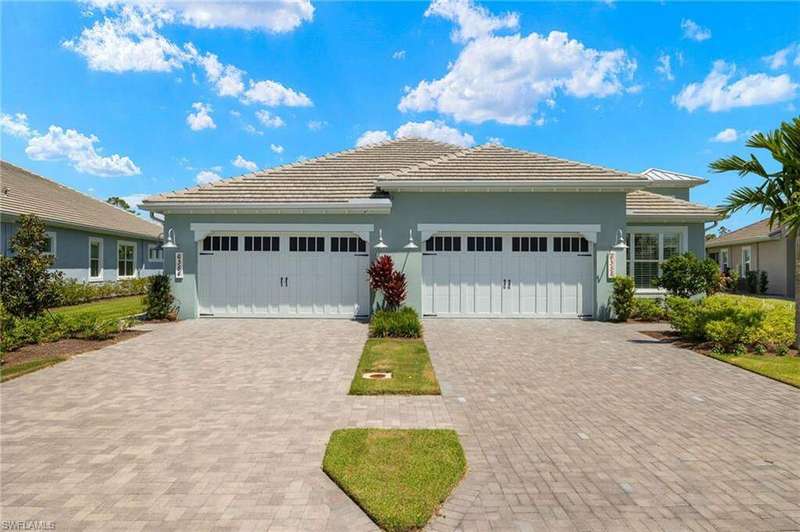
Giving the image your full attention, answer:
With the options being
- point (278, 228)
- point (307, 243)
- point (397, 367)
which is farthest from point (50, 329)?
point (397, 367)

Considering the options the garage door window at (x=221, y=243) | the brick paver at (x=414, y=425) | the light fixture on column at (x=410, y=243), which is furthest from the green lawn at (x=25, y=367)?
the light fixture on column at (x=410, y=243)

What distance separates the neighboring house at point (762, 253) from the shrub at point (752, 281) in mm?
529

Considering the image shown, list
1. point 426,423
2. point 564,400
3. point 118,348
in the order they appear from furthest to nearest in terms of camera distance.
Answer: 1. point 118,348
2. point 564,400
3. point 426,423

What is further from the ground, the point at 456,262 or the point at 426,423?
the point at 456,262

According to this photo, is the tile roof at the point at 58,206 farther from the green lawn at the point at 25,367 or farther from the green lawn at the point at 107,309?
the green lawn at the point at 25,367

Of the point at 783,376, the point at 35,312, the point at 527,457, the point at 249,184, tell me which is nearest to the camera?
the point at 527,457

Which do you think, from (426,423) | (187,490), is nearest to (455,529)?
(426,423)

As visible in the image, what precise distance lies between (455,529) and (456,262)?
1040 centimetres

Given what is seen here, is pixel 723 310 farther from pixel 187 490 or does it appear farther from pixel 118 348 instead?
pixel 118 348

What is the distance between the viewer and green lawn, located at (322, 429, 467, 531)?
3324mm

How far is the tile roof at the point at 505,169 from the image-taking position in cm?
1283

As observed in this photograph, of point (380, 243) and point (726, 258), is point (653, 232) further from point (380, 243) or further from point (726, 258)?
point (726, 258)

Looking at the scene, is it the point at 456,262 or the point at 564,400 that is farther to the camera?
the point at 456,262

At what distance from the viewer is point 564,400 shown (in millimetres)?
6012
